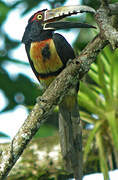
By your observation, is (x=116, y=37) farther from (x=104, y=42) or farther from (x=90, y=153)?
(x=90, y=153)

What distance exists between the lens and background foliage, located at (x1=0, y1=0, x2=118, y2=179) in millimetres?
4598

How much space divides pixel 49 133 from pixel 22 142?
192cm

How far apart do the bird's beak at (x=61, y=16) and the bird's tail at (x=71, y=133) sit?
0.74 m

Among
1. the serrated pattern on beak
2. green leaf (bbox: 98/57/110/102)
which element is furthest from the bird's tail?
the serrated pattern on beak

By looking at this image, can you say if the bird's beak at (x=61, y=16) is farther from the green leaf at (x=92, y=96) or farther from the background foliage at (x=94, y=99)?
the green leaf at (x=92, y=96)

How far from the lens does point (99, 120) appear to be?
4828 mm

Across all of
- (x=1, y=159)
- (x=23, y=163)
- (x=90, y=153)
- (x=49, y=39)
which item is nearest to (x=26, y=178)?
(x=23, y=163)

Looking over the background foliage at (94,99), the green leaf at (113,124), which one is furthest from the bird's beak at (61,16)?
the green leaf at (113,124)

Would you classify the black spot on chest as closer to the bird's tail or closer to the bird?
the bird

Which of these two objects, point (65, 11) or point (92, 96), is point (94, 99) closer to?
point (92, 96)

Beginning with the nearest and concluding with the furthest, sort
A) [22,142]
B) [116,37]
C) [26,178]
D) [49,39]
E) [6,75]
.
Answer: [116,37] → [22,142] → [49,39] → [26,178] → [6,75]

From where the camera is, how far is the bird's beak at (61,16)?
11.4 feet

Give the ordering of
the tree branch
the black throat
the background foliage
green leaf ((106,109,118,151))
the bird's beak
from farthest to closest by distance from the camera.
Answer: the background foliage
the black throat
green leaf ((106,109,118,151))
the bird's beak
the tree branch

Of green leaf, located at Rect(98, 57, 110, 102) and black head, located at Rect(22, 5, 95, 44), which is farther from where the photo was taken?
green leaf, located at Rect(98, 57, 110, 102)
